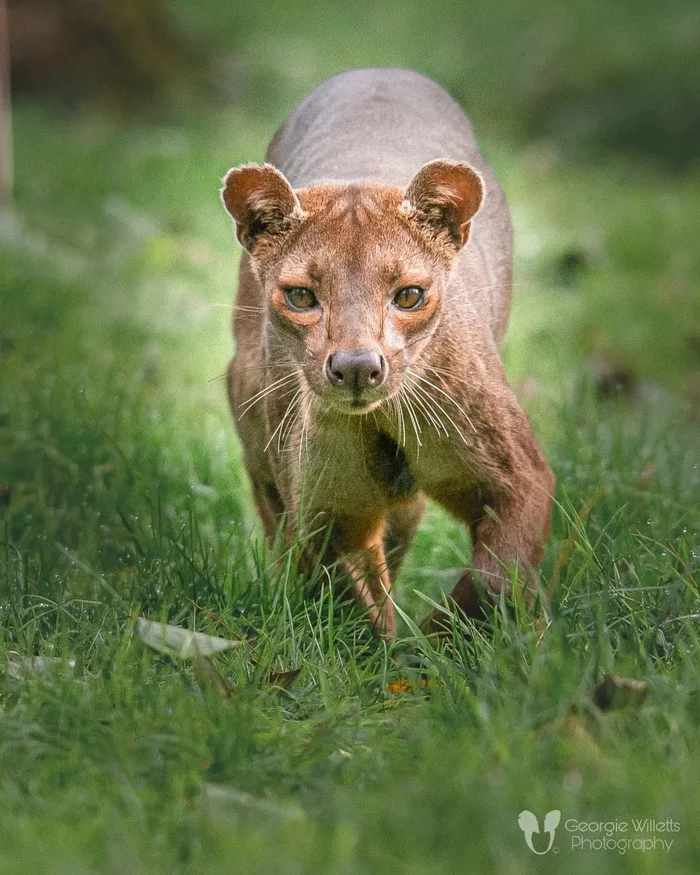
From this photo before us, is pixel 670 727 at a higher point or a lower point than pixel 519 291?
higher

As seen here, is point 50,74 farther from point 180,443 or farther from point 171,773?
point 171,773

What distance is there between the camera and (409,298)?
3566 millimetres

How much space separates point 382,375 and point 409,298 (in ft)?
1.00

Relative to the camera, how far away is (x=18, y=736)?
293cm

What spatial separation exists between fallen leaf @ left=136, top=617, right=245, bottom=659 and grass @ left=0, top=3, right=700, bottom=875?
39mm

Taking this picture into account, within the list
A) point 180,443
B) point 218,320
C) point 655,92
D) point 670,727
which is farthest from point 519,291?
point 670,727

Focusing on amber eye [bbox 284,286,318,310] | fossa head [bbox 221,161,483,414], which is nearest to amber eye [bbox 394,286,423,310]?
fossa head [bbox 221,161,483,414]

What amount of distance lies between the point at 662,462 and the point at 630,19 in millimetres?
9310

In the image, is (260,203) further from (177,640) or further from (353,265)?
(177,640)

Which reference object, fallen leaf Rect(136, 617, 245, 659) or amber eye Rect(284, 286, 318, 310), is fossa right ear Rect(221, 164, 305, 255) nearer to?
amber eye Rect(284, 286, 318, 310)

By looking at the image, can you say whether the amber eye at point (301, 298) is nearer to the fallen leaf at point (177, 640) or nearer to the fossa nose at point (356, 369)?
the fossa nose at point (356, 369)

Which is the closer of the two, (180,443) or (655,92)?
(180,443)

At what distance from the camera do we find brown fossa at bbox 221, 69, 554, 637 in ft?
11.5

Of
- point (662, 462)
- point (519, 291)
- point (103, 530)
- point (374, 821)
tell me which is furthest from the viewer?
point (519, 291)
